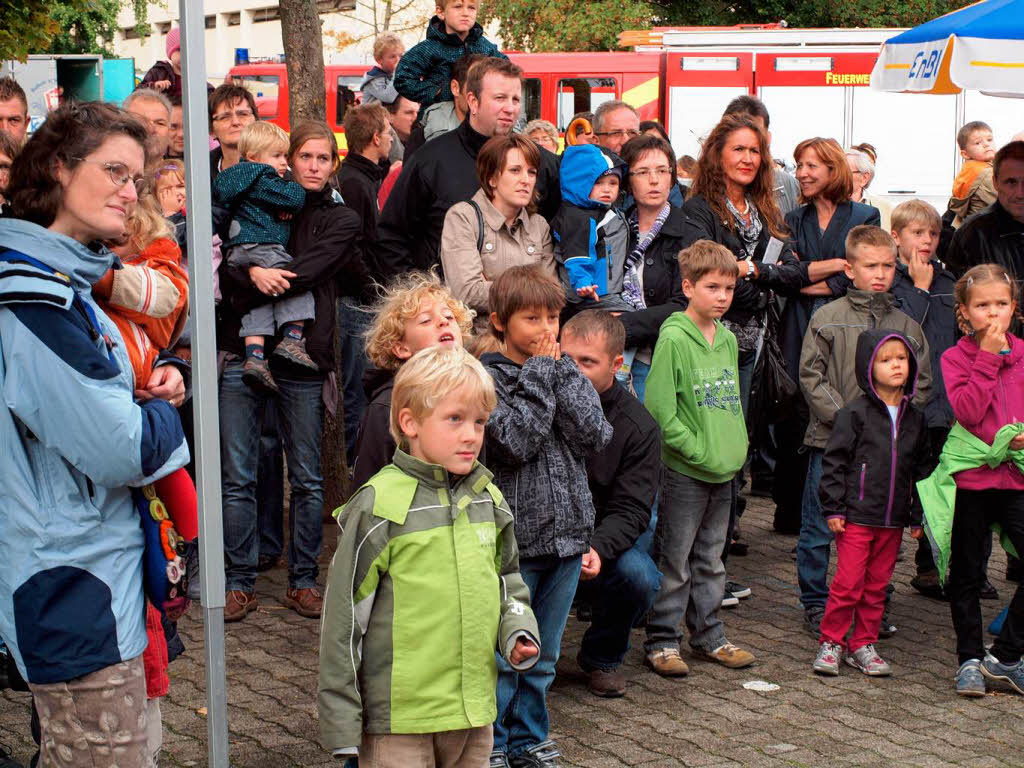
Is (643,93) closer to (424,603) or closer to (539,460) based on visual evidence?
(539,460)

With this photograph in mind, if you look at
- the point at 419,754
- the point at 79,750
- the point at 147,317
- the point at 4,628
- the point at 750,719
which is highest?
the point at 147,317

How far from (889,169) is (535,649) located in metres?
17.9

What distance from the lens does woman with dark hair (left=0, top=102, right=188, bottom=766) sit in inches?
122

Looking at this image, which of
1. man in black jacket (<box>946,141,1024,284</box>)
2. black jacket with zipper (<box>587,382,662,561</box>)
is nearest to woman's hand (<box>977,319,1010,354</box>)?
man in black jacket (<box>946,141,1024,284</box>)

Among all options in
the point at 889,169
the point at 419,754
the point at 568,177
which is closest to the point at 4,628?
the point at 419,754

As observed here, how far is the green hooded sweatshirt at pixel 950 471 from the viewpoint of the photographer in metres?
5.71

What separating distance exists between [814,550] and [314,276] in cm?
273

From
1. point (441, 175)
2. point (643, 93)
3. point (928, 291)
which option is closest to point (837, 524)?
point (928, 291)

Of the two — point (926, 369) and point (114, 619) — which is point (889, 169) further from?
point (114, 619)

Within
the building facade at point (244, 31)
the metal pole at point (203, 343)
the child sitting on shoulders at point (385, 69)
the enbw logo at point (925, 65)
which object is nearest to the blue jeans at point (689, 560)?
the enbw logo at point (925, 65)

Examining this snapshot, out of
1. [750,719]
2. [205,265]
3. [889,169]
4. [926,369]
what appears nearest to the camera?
[205,265]

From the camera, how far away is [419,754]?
372 centimetres

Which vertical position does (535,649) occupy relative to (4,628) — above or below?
below

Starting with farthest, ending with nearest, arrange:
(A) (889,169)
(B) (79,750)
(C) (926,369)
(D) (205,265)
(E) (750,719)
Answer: (A) (889,169), (C) (926,369), (E) (750,719), (D) (205,265), (B) (79,750)
